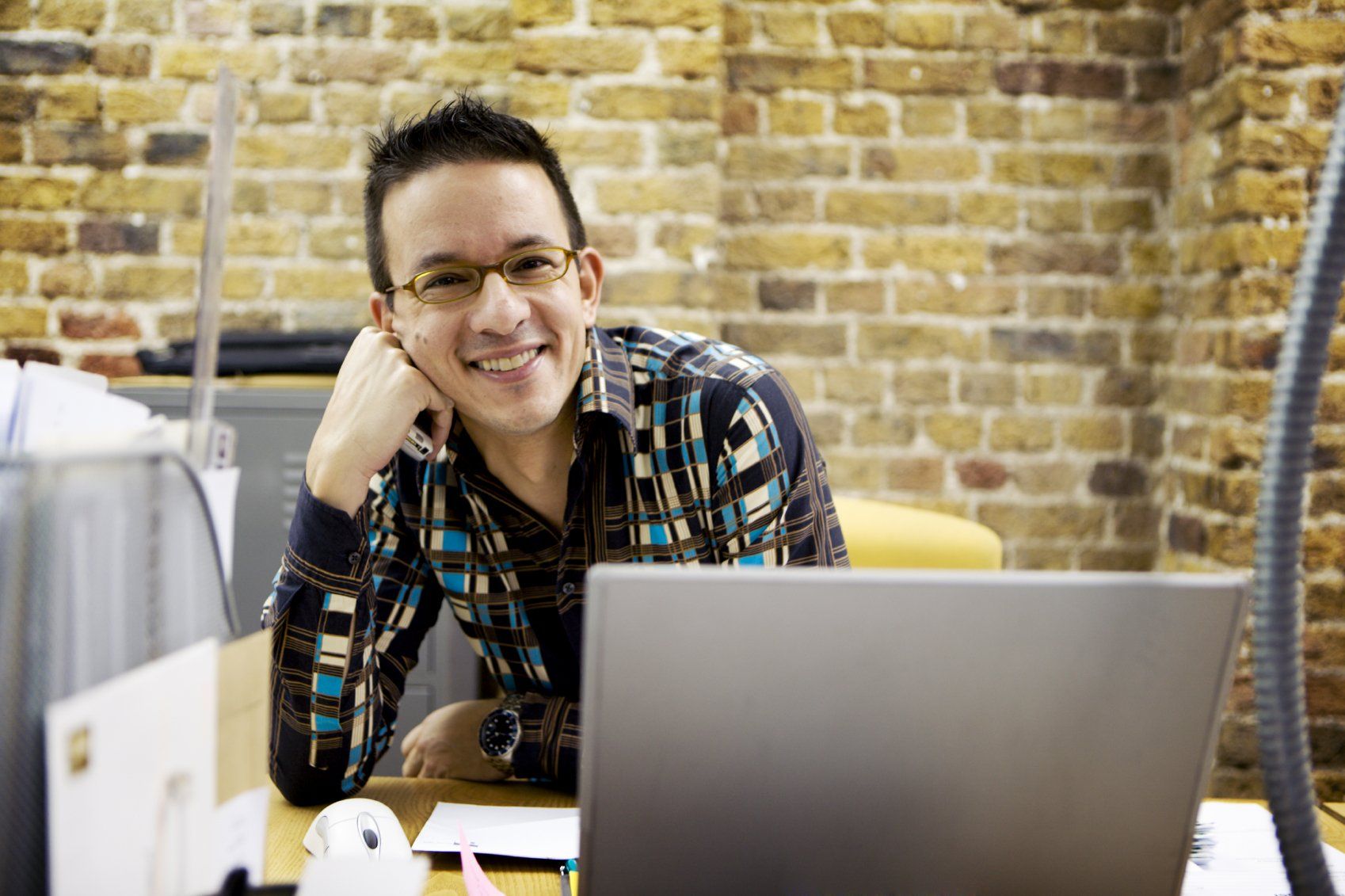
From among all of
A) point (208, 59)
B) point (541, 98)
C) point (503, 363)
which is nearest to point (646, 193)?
point (541, 98)

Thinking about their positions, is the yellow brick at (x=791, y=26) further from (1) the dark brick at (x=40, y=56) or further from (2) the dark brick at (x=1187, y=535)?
(1) the dark brick at (x=40, y=56)

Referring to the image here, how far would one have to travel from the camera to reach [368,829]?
855 millimetres

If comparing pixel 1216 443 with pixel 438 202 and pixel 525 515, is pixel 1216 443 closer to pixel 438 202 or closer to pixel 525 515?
pixel 525 515

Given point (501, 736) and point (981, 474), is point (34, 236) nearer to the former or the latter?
point (501, 736)

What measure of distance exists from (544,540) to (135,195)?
1587 millimetres

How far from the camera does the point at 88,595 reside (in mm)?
476

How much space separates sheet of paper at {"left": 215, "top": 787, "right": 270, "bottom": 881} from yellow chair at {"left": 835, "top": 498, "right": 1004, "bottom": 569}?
1017 mm

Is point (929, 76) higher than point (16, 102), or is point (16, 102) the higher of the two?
Result: point (929, 76)

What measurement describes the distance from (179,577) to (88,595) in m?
0.05

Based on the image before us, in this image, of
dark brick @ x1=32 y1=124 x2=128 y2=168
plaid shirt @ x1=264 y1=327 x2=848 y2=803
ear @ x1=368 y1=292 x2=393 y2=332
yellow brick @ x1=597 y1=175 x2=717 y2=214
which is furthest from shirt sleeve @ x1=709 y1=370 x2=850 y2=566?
dark brick @ x1=32 y1=124 x2=128 y2=168

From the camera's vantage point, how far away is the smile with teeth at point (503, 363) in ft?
4.23

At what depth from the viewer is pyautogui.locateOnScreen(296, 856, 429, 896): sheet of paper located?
0.54m

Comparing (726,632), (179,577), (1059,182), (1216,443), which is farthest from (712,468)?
(1059,182)

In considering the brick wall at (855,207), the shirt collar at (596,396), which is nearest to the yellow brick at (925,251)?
the brick wall at (855,207)
